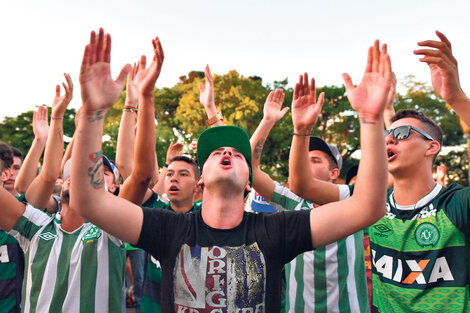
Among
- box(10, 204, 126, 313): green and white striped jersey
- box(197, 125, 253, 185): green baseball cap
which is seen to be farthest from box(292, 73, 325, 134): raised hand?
box(10, 204, 126, 313): green and white striped jersey

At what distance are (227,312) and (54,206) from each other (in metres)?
2.95

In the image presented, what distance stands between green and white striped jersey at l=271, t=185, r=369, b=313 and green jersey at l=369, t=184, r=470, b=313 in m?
→ 0.53

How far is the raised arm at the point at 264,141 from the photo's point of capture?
150 inches

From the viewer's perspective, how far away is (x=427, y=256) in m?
2.95

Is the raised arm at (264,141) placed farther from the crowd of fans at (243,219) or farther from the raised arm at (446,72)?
the raised arm at (446,72)

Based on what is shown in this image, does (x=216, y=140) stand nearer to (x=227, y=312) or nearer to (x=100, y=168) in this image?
(x=100, y=168)

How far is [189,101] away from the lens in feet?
108

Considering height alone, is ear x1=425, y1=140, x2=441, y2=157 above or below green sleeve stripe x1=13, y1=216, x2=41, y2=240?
above

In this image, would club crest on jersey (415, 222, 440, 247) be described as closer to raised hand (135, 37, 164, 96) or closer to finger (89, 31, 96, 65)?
raised hand (135, 37, 164, 96)

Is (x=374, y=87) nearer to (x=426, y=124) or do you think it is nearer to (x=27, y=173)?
(x=426, y=124)

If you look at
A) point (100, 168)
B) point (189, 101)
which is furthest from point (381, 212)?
point (189, 101)

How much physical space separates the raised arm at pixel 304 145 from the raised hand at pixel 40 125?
336 centimetres

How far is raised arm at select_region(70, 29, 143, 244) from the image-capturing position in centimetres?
211

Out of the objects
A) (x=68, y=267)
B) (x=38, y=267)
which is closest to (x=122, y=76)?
(x=68, y=267)
